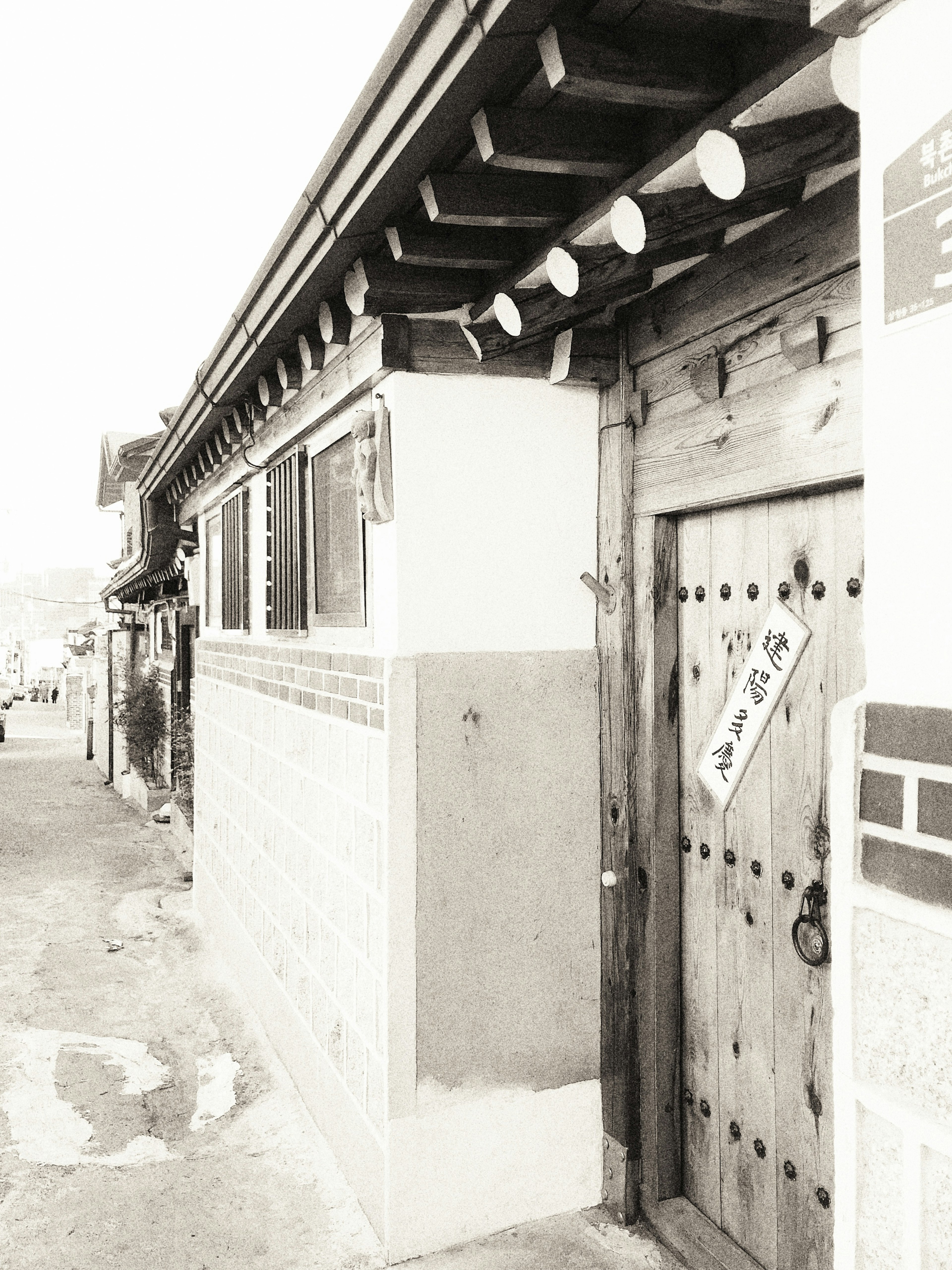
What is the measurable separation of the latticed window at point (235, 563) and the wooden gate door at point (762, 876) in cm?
334

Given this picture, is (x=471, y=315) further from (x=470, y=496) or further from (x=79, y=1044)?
(x=79, y=1044)

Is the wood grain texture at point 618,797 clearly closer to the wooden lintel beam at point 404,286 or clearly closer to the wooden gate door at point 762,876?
the wooden gate door at point 762,876

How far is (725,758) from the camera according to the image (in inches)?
117

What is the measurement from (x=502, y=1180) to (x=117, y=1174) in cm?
154

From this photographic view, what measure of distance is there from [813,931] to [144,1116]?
10.2 feet

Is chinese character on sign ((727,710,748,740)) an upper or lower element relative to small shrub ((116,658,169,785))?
upper

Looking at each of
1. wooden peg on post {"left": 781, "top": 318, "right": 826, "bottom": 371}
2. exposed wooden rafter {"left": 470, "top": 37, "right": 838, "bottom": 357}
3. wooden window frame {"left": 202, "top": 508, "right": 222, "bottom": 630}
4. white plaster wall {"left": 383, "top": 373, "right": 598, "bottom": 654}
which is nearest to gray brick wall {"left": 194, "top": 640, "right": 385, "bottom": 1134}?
white plaster wall {"left": 383, "top": 373, "right": 598, "bottom": 654}

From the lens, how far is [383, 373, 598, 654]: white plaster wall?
10.7ft

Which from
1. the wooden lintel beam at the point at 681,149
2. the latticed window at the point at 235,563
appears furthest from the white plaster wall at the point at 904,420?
the latticed window at the point at 235,563

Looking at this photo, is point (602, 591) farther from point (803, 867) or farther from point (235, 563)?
point (235, 563)

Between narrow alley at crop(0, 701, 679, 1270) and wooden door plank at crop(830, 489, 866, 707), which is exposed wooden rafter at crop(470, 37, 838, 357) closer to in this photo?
wooden door plank at crop(830, 489, 866, 707)

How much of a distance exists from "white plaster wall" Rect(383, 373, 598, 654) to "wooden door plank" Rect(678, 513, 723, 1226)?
45 centimetres

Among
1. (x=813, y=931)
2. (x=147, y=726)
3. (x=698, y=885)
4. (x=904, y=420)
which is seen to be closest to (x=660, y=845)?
(x=698, y=885)

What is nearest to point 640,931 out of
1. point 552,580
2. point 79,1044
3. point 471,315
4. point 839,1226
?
point 552,580
